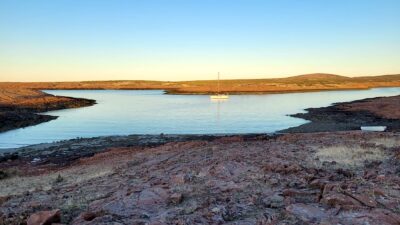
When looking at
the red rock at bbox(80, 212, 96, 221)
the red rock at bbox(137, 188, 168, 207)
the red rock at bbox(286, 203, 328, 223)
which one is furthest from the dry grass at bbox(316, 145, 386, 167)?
the red rock at bbox(80, 212, 96, 221)

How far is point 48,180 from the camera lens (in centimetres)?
1573

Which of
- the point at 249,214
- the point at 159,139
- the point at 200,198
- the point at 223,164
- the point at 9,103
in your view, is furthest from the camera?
the point at 9,103

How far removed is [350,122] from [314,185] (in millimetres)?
32415

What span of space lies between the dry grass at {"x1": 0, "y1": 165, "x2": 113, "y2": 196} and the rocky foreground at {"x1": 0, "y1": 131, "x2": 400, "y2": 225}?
0.08 metres

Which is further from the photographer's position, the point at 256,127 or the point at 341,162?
the point at 256,127

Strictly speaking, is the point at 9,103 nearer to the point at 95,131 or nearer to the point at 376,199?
the point at 95,131

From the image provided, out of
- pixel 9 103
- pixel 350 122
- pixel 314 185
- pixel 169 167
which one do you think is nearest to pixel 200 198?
pixel 314 185

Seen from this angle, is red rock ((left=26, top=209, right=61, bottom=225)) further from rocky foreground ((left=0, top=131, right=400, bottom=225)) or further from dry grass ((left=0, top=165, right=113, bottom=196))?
dry grass ((left=0, top=165, right=113, bottom=196))

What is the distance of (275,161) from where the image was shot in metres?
12.3

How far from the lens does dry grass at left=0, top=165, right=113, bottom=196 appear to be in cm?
1417

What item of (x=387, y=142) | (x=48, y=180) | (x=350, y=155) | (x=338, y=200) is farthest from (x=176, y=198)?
(x=387, y=142)

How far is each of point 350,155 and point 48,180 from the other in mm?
10809

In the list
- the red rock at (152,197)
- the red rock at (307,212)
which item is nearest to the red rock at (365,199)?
the red rock at (307,212)

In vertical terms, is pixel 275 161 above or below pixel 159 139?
above
